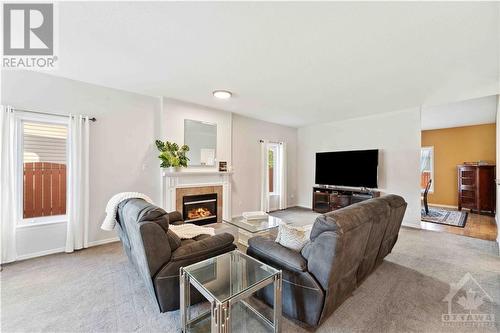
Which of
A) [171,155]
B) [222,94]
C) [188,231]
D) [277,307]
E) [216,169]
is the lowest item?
[277,307]

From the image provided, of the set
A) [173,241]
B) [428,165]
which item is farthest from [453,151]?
[173,241]

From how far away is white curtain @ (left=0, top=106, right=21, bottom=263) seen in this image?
268cm

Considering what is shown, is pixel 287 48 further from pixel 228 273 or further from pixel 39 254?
pixel 39 254

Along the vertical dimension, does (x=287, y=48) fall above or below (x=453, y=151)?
above

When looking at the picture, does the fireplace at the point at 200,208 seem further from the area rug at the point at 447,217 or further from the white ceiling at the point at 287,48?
the area rug at the point at 447,217

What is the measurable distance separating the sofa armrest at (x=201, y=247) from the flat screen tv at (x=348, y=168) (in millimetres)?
4216

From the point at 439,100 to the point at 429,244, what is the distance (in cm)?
262

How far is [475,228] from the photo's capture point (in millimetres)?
4422

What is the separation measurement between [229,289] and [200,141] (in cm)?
335

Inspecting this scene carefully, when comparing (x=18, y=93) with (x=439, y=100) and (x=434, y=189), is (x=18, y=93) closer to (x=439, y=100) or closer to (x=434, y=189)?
(x=439, y=100)

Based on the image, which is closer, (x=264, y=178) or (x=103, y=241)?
(x=103, y=241)

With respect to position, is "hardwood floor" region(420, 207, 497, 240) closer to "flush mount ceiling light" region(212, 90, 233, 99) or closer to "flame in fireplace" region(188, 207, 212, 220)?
"flame in fireplace" region(188, 207, 212, 220)

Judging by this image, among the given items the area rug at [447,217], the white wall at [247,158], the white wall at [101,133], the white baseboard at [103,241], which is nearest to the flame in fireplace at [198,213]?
the white wall at [101,133]

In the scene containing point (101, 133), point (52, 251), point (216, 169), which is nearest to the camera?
point (52, 251)
